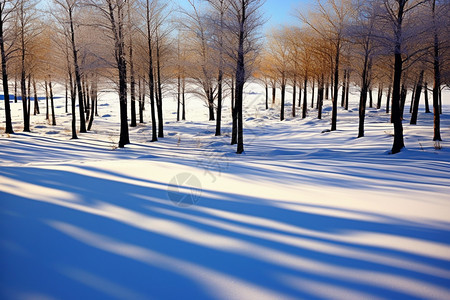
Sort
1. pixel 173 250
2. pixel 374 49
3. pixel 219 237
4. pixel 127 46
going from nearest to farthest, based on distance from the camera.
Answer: pixel 173 250
pixel 219 237
pixel 374 49
pixel 127 46

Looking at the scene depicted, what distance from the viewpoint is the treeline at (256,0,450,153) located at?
7230 millimetres

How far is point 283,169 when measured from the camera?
5.05m

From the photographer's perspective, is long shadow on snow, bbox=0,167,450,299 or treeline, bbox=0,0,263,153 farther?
treeline, bbox=0,0,263,153

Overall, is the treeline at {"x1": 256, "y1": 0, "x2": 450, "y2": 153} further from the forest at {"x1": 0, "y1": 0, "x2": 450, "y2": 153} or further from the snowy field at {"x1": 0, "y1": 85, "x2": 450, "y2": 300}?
the snowy field at {"x1": 0, "y1": 85, "x2": 450, "y2": 300}

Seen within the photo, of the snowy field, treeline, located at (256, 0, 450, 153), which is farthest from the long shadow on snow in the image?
treeline, located at (256, 0, 450, 153)

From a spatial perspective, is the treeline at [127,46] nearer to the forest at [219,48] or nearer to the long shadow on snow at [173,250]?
the forest at [219,48]

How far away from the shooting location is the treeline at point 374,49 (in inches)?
285

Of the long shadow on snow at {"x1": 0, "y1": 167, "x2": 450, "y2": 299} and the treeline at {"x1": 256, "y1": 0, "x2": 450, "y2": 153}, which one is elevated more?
the treeline at {"x1": 256, "y1": 0, "x2": 450, "y2": 153}

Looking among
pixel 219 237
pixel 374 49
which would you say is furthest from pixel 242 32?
pixel 219 237

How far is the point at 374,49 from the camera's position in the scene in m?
8.55

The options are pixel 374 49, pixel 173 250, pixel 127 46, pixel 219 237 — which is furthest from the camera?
pixel 127 46

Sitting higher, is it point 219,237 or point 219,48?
point 219,48

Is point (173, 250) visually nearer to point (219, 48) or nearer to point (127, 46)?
point (219, 48)

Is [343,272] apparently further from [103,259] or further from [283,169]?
[283,169]
